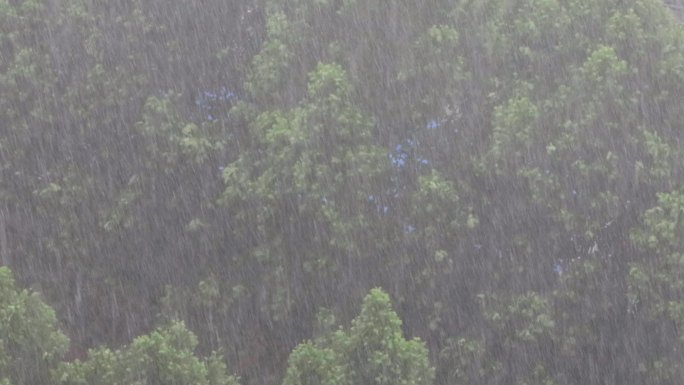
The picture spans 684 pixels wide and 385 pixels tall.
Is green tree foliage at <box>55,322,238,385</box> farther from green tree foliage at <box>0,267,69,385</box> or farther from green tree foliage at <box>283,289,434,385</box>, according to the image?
green tree foliage at <box>283,289,434,385</box>

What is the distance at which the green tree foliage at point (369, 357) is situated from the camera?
8547mm

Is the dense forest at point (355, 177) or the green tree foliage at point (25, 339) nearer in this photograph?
the green tree foliage at point (25, 339)

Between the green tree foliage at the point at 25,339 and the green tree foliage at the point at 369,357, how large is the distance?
5.81 feet

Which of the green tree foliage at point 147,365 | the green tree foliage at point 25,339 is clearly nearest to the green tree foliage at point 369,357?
the green tree foliage at point 147,365

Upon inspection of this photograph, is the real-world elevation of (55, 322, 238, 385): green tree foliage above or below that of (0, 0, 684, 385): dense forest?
below

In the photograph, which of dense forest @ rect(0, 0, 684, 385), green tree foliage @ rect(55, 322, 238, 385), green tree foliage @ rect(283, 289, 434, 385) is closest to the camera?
green tree foliage @ rect(55, 322, 238, 385)

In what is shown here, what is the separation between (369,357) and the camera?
8609mm

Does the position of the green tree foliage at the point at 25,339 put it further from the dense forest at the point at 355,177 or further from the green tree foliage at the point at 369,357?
the dense forest at the point at 355,177

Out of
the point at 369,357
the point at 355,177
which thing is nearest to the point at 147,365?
the point at 369,357

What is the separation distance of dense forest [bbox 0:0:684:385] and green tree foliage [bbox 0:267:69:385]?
8.72 ft

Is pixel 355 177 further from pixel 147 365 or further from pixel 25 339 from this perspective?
pixel 25 339

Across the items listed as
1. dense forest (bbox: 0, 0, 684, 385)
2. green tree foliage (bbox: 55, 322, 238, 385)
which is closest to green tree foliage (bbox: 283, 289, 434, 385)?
green tree foliage (bbox: 55, 322, 238, 385)

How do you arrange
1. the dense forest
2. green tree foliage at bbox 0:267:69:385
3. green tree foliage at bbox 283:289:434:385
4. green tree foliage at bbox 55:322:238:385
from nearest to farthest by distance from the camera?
green tree foliage at bbox 0:267:69:385
green tree foliage at bbox 55:322:238:385
green tree foliage at bbox 283:289:434:385
the dense forest

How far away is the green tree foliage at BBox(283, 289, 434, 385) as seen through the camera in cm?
855
